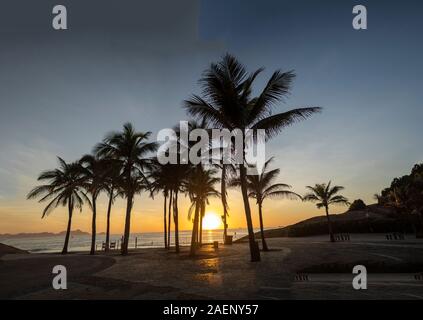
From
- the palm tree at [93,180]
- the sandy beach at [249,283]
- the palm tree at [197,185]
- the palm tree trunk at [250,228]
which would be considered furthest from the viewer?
the palm tree at [93,180]

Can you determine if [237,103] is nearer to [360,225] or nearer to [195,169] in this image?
[195,169]

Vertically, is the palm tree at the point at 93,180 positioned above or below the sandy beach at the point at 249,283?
above

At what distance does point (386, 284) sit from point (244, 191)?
314 inches

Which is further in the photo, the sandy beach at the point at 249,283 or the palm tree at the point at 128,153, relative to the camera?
the palm tree at the point at 128,153

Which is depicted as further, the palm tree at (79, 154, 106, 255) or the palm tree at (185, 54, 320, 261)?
the palm tree at (79, 154, 106, 255)

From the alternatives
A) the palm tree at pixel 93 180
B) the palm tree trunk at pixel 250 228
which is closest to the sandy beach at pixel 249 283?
the palm tree trunk at pixel 250 228

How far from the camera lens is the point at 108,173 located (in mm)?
23734

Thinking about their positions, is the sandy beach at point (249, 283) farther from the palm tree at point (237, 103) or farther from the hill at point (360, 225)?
the hill at point (360, 225)

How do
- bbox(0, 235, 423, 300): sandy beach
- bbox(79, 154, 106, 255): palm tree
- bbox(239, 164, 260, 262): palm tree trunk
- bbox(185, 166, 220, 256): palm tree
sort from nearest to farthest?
bbox(0, 235, 423, 300): sandy beach → bbox(239, 164, 260, 262): palm tree trunk → bbox(185, 166, 220, 256): palm tree → bbox(79, 154, 106, 255): palm tree

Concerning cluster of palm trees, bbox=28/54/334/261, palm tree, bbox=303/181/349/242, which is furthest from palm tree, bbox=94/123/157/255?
palm tree, bbox=303/181/349/242

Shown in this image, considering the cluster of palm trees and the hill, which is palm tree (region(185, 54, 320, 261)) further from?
the hill

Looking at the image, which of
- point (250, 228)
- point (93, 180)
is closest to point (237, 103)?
point (250, 228)
